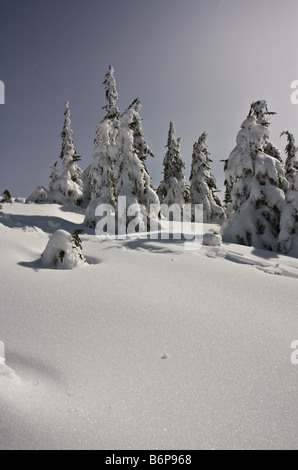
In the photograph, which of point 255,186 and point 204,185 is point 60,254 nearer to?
point 255,186

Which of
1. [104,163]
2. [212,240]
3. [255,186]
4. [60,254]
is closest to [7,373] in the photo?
[60,254]

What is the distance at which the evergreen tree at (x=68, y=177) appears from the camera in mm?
23078

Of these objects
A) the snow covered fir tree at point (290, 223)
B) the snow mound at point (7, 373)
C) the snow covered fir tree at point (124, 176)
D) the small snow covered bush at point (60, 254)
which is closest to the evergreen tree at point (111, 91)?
the snow covered fir tree at point (124, 176)

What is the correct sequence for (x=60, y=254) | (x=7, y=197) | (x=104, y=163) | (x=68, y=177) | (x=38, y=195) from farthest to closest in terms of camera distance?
1. (x=68, y=177)
2. (x=38, y=195)
3. (x=104, y=163)
4. (x=7, y=197)
5. (x=60, y=254)

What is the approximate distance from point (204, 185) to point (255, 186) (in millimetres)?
16745

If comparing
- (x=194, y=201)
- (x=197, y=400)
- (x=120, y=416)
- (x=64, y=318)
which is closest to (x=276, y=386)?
(x=197, y=400)

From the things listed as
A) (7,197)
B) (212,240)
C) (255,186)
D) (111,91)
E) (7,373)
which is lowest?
(7,373)

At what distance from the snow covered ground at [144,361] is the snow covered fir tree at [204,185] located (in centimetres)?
2506

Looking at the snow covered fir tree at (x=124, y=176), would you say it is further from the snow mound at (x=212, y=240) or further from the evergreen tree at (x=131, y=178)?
the snow mound at (x=212, y=240)

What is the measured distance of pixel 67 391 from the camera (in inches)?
90.2

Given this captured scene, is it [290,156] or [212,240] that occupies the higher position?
[290,156]

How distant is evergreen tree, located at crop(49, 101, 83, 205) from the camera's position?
23.1 meters

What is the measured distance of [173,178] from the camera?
30344 millimetres
